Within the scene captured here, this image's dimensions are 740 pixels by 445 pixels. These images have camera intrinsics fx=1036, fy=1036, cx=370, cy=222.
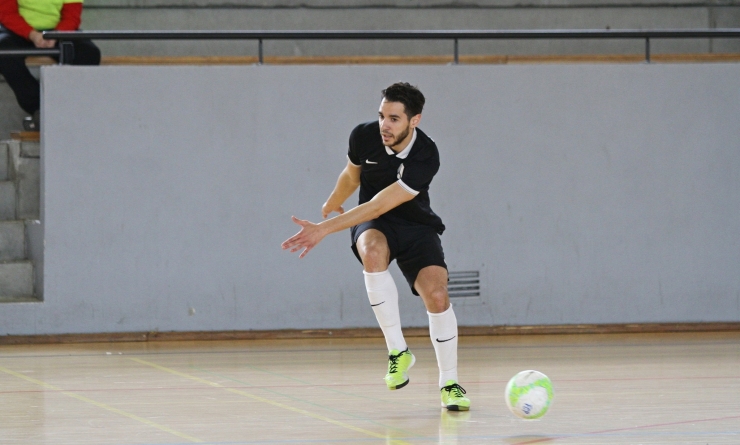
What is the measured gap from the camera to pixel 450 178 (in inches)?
308

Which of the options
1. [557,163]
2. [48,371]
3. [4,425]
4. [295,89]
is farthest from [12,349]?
[557,163]

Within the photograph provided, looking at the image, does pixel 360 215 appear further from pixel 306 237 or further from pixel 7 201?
pixel 7 201

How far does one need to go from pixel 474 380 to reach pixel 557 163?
9.46ft

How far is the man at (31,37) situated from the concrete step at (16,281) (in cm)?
109

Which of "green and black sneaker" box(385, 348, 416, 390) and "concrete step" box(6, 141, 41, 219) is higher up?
"concrete step" box(6, 141, 41, 219)

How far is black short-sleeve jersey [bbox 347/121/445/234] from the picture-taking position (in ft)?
15.3

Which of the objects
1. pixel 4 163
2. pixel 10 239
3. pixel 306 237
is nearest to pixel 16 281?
pixel 10 239

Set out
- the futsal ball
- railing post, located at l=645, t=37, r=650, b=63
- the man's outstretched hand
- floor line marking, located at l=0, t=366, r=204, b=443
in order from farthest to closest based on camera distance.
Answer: railing post, located at l=645, t=37, r=650, b=63 < the man's outstretched hand < the futsal ball < floor line marking, located at l=0, t=366, r=204, b=443

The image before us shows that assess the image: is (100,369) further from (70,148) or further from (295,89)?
(295,89)

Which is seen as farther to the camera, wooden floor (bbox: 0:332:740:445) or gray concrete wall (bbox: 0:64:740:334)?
gray concrete wall (bbox: 0:64:740:334)

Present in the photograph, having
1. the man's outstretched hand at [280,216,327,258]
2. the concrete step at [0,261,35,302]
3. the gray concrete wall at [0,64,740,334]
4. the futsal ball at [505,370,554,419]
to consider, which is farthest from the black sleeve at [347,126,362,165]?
the concrete step at [0,261,35,302]

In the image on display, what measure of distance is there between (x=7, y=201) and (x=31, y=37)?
1252mm

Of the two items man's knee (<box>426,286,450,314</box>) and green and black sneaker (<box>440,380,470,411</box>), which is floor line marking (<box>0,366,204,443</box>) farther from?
man's knee (<box>426,286,450,314</box>)

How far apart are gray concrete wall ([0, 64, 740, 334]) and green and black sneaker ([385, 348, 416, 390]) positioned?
306 centimetres
